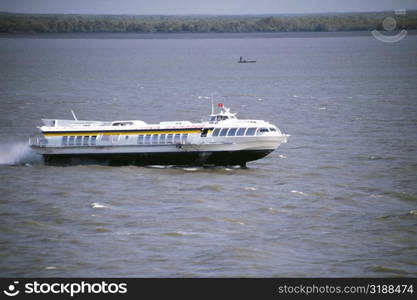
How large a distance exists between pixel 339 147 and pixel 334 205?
79.2 feet

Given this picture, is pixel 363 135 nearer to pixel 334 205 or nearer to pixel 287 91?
A: pixel 334 205

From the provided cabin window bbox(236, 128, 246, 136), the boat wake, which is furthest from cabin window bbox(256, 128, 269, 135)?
the boat wake

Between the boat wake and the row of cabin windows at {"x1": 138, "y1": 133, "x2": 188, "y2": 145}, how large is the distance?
933cm

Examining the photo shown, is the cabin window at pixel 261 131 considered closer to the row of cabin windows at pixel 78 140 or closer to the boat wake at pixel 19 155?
the row of cabin windows at pixel 78 140

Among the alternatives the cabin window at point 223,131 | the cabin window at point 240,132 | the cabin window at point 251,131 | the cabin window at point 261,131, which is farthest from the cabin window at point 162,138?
the cabin window at point 261,131

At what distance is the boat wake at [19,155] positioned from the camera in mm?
75062

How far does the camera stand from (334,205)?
58.6 m

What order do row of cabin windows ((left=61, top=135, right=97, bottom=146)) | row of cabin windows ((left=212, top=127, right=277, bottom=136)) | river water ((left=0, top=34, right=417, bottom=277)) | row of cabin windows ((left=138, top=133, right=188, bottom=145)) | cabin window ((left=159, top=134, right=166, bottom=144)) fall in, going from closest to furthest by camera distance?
river water ((left=0, top=34, right=417, bottom=277)) < row of cabin windows ((left=212, top=127, right=277, bottom=136)) < row of cabin windows ((left=138, top=133, right=188, bottom=145)) < cabin window ((left=159, top=134, right=166, bottom=144)) < row of cabin windows ((left=61, top=135, right=97, bottom=146))

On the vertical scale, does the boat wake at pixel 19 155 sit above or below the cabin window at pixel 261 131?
below

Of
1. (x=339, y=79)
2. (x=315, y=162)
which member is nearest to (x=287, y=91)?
(x=339, y=79)

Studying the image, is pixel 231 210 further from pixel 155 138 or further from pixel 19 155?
pixel 19 155

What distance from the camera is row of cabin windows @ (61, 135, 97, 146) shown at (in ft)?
235

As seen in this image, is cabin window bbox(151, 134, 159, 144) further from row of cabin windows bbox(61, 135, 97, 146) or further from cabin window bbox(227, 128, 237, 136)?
cabin window bbox(227, 128, 237, 136)

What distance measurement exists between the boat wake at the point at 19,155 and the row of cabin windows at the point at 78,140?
326 cm
